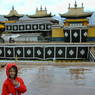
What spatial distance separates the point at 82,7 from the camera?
1372 inches

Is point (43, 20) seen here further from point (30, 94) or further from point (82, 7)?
point (30, 94)

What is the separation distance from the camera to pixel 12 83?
3.56 metres

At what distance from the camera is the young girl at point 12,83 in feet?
11.5

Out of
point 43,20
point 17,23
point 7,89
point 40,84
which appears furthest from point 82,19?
point 7,89

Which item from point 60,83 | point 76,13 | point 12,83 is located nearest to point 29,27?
point 76,13

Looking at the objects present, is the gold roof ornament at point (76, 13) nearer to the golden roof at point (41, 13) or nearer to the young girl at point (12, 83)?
the golden roof at point (41, 13)

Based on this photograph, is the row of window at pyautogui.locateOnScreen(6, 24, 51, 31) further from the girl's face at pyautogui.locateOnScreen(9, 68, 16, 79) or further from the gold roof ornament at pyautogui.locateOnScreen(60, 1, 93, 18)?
the girl's face at pyautogui.locateOnScreen(9, 68, 16, 79)

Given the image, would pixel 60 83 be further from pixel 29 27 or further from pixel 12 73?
pixel 29 27

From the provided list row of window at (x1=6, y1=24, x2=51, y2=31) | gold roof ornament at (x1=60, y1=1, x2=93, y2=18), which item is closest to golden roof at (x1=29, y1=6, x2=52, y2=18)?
row of window at (x1=6, y1=24, x2=51, y2=31)

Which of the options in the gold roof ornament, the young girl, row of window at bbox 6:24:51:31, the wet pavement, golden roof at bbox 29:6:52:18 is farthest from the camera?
golden roof at bbox 29:6:52:18

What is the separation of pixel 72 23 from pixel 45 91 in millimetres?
27924

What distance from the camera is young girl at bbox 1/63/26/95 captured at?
3496 mm

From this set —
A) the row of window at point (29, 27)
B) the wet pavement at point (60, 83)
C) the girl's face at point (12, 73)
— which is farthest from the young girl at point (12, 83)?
the row of window at point (29, 27)

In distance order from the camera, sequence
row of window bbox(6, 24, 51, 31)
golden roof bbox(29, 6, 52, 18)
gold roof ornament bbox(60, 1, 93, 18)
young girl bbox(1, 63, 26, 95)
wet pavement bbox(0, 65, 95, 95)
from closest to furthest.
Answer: young girl bbox(1, 63, 26, 95), wet pavement bbox(0, 65, 95, 95), gold roof ornament bbox(60, 1, 93, 18), row of window bbox(6, 24, 51, 31), golden roof bbox(29, 6, 52, 18)
